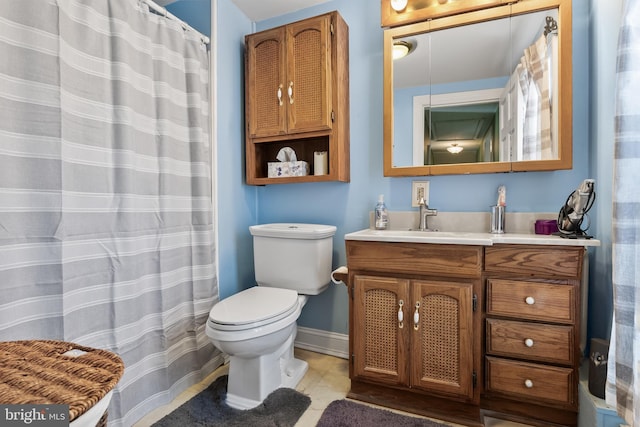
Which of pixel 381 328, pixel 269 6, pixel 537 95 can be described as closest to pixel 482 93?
pixel 537 95

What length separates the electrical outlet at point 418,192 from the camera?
6.15ft

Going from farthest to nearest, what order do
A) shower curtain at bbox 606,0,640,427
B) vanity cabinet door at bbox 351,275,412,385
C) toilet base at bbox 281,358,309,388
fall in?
toilet base at bbox 281,358,309,388 → vanity cabinet door at bbox 351,275,412,385 → shower curtain at bbox 606,0,640,427

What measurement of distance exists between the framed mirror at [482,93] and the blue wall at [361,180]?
0.33 ft

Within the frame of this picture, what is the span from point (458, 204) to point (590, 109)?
747 millimetres

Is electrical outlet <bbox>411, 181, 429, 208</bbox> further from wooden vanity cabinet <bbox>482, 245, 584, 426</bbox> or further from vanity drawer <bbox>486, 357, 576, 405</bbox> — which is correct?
vanity drawer <bbox>486, 357, 576, 405</bbox>

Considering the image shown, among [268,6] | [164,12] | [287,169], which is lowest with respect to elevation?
[287,169]

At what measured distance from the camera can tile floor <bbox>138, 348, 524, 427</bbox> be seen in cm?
147

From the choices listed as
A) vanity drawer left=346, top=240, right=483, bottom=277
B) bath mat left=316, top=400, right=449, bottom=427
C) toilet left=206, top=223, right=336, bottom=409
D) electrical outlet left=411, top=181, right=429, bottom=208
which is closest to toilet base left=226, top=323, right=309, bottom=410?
toilet left=206, top=223, right=336, bottom=409

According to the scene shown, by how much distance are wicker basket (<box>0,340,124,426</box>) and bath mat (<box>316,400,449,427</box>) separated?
1069 mm

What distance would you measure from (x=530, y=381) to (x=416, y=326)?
1.66ft

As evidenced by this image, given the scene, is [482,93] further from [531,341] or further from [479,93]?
[531,341]

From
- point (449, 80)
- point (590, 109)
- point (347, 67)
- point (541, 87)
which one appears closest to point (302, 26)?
point (347, 67)

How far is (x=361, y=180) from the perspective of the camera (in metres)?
2.04

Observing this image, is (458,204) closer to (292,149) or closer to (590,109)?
(590,109)
